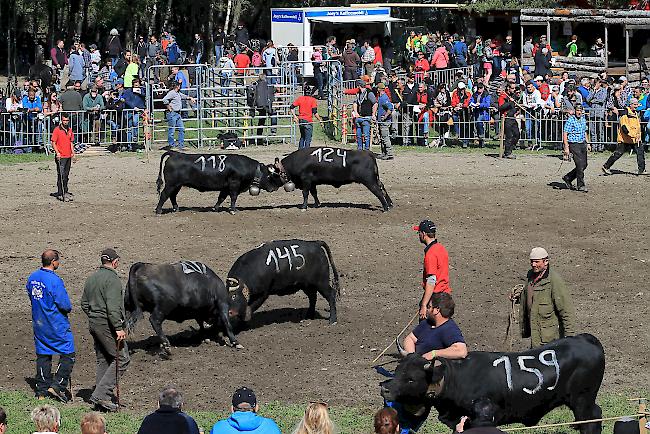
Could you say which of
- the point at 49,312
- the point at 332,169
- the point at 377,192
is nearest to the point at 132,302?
the point at 49,312

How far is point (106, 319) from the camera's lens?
12156mm

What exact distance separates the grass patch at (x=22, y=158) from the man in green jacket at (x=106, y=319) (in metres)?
15.7

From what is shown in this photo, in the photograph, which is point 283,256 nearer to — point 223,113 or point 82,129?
point 82,129

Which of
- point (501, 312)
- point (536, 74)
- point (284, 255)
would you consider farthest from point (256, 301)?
point (536, 74)

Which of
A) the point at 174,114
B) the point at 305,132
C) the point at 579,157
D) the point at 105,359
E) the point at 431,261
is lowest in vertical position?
the point at 105,359

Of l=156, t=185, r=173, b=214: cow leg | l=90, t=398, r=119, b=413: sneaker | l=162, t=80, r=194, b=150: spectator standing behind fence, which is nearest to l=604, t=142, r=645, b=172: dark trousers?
l=156, t=185, r=173, b=214: cow leg

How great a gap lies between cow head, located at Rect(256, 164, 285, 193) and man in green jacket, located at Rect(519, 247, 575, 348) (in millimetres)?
10484

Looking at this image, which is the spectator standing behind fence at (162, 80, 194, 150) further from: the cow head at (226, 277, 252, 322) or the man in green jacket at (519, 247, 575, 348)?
the man in green jacket at (519, 247, 575, 348)

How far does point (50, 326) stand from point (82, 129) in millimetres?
17300

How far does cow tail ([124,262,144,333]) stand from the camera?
13.5m

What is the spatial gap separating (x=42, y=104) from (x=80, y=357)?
16.5 m

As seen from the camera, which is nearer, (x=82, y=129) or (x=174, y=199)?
(x=174, y=199)

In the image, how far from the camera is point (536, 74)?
37031mm

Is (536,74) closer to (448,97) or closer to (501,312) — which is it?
(448,97)
